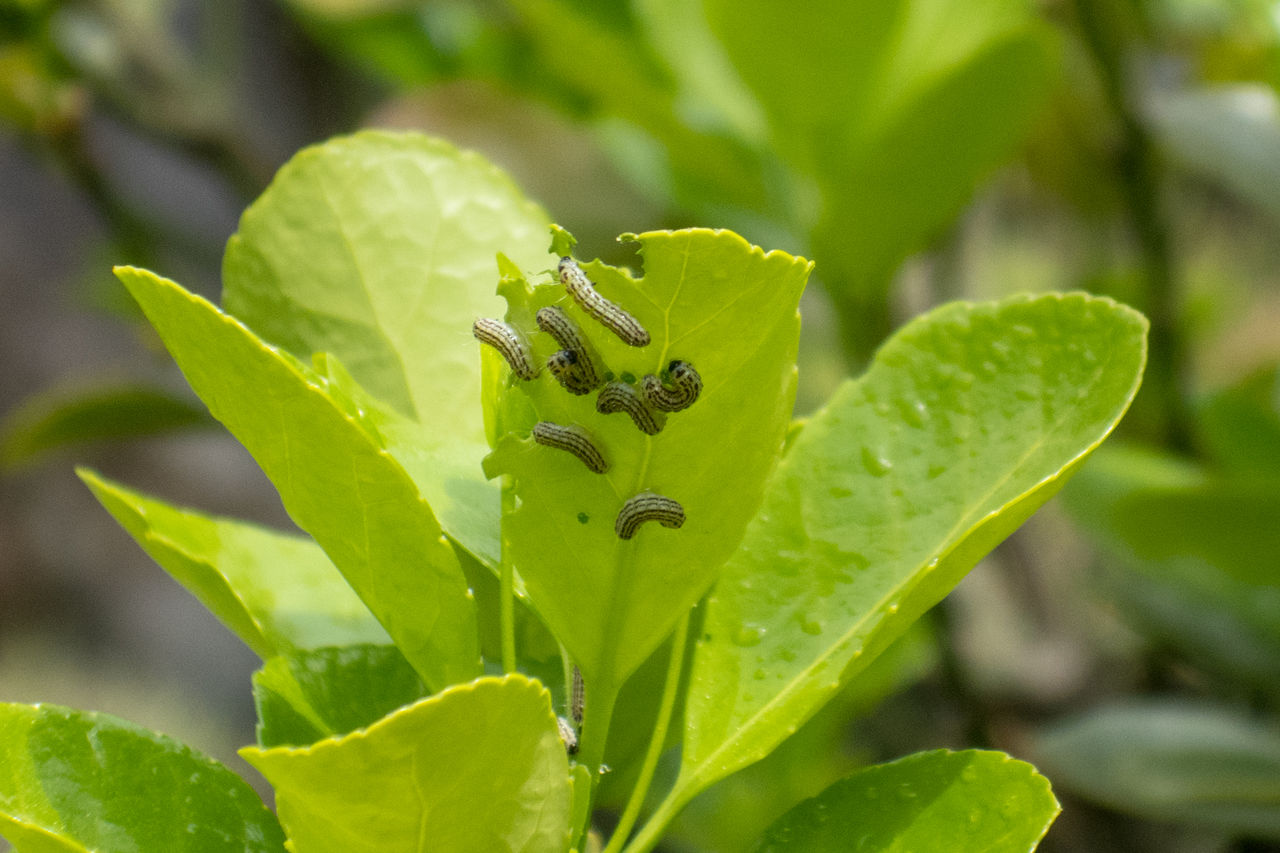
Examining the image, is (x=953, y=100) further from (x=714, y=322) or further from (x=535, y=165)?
(x=714, y=322)

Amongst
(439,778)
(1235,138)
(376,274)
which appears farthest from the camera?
(1235,138)

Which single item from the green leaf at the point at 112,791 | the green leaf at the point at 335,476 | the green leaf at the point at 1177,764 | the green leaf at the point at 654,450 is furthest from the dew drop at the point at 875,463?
the green leaf at the point at 1177,764

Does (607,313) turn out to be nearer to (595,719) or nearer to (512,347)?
(512,347)

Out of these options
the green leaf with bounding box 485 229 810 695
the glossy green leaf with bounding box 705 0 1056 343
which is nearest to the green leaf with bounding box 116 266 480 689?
the green leaf with bounding box 485 229 810 695

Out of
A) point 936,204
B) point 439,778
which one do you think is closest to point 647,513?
point 439,778

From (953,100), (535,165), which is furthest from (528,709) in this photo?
(535,165)

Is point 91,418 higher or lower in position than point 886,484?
lower

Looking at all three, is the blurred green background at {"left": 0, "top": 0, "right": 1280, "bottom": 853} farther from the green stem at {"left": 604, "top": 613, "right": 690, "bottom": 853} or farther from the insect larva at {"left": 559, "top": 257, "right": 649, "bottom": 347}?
the insect larva at {"left": 559, "top": 257, "right": 649, "bottom": 347}

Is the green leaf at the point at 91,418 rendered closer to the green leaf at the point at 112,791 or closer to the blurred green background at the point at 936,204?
the blurred green background at the point at 936,204
